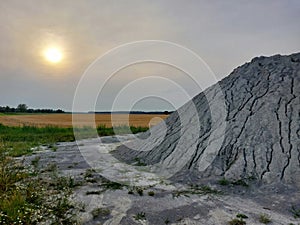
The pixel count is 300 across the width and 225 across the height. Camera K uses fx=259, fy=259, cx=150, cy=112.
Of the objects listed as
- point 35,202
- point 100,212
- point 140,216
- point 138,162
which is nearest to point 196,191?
point 140,216

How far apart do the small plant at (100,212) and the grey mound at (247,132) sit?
270cm

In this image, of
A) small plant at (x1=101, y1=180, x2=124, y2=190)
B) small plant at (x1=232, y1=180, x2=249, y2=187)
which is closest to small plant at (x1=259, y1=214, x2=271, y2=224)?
small plant at (x1=232, y1=180, x2=249, y2=187)

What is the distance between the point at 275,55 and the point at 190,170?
6622 mm

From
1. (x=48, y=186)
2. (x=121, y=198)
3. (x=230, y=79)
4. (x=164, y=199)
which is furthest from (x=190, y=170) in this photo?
(x=230, y=79)

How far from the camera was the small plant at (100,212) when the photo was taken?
467 centimetres

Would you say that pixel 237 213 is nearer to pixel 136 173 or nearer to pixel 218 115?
pixel 136 173

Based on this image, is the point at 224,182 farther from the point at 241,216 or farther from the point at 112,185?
the point at 112,185

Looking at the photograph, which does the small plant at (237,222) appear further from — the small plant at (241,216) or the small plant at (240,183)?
the small plant at (240,183)

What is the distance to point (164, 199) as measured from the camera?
18.3 feet

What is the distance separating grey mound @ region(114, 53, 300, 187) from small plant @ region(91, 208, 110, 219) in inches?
106

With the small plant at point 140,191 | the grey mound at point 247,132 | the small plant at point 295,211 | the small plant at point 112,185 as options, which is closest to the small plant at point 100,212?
the small plant at point 140,191

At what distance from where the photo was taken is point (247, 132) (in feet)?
25.9

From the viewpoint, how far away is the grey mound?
6871 mm

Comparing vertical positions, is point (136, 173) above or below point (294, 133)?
below
